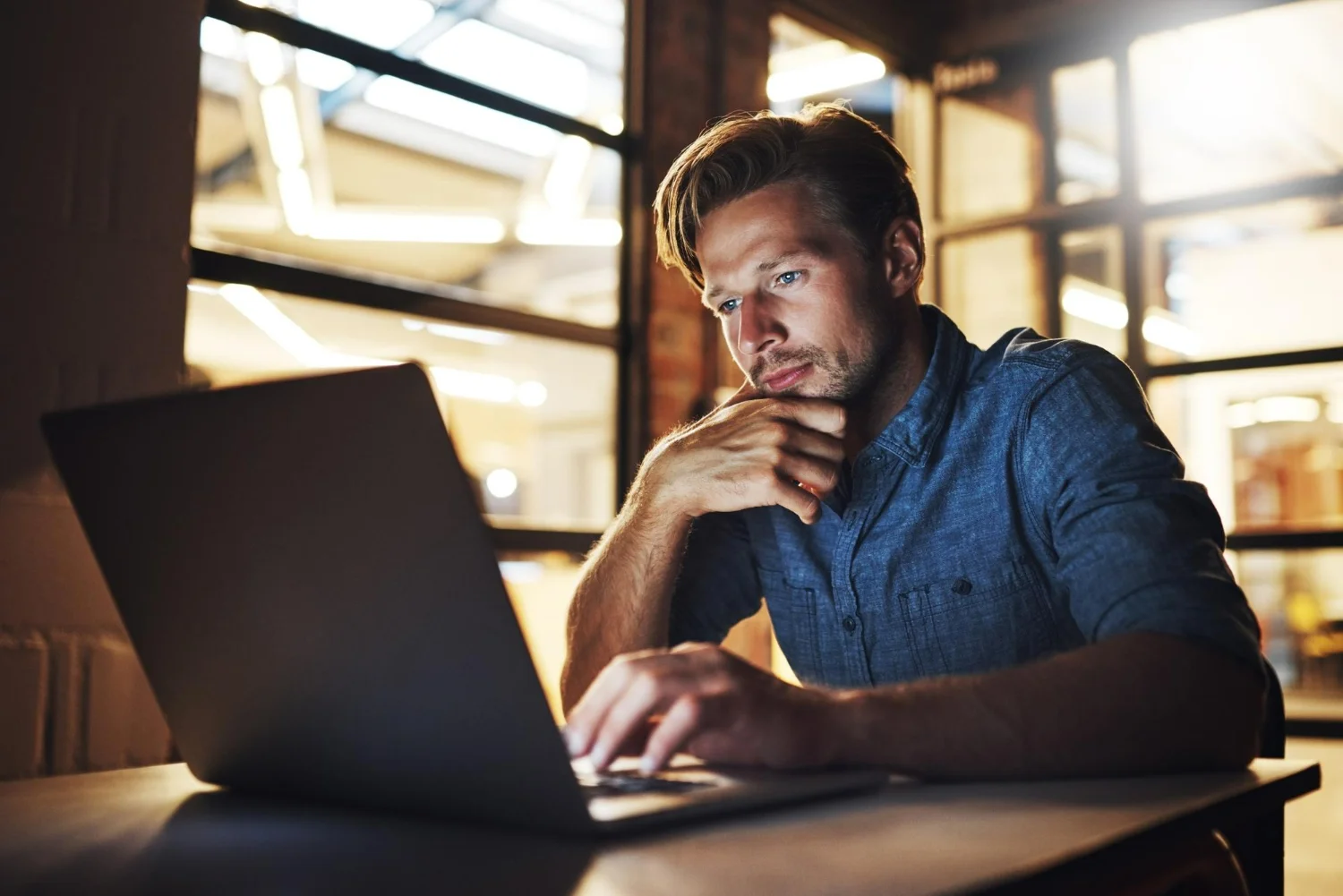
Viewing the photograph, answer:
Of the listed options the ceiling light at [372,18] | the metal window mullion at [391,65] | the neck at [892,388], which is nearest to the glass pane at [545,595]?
the metal window mullion at [391,65]

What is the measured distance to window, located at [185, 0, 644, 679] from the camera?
2549mm

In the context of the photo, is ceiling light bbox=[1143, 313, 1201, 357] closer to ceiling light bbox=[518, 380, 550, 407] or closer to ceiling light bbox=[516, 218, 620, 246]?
ceiling light bbox=[516, 218, 620, 246]

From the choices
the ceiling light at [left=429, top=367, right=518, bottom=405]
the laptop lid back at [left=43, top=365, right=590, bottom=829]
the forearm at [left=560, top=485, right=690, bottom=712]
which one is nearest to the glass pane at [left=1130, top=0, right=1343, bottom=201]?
the ceiling light at [left=429, top=367, right=518, bottom=405]

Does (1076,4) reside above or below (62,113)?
above

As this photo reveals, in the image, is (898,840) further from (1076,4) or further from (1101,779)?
(1076,4)

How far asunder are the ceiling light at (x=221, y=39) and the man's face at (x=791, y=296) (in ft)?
4.90

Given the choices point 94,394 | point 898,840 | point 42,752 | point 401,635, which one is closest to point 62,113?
point 94,394

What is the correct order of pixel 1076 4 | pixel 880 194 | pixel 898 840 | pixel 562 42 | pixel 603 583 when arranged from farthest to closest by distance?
pixel 1076 4 → pixel 562 42 → pixel 880 194 → pixel 603 583 → pixel 898 840

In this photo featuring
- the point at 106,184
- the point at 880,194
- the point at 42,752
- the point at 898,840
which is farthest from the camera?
the point at 106,184

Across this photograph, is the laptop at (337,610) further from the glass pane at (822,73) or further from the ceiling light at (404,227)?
the glass pane at (822,73)

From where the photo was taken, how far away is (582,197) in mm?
3354

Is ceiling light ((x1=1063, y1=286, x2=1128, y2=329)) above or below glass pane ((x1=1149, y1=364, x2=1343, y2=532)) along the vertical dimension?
above

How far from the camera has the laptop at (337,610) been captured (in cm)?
61

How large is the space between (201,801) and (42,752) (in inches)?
46.3
